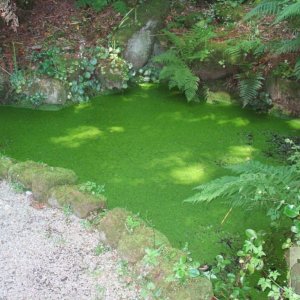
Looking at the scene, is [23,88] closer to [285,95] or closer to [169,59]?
[169,59]

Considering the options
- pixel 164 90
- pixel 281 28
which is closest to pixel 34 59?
pixel 164 90

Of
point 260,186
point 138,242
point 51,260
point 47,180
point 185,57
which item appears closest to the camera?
point 260,186

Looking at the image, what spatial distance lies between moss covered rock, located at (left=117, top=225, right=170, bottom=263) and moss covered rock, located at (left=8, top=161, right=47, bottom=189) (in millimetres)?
1167

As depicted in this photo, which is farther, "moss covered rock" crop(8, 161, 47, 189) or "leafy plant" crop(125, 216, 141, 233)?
"moss covered rock" crop(8, 161, 47, 189)

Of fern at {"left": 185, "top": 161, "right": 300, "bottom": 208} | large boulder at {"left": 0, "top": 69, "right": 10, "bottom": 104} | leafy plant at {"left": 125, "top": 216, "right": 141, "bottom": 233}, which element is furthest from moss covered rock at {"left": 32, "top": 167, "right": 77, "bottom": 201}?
large boulder at {"left": 0, "top": 69, "right": 10, "bottom": 104}

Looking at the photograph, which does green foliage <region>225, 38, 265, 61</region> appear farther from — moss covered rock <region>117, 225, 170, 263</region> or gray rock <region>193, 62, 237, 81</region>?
moss covered rock <region>117, 225, 170, 263</region>

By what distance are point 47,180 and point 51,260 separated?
79cm

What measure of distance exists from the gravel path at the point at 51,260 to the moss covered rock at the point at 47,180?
140 millimetres

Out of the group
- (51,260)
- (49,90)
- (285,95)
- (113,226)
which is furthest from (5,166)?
(285,95)

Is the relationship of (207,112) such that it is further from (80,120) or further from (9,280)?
(9,280)

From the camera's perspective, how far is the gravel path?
10.3ft

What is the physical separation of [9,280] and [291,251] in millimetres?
1985

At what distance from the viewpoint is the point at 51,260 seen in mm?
3406

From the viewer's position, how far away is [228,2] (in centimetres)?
666
